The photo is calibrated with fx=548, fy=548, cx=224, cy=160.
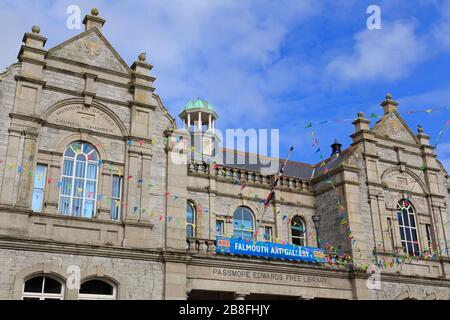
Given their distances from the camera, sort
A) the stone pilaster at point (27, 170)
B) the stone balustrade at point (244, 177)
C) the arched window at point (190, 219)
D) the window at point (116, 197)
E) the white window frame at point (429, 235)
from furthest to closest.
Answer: the white window frame at point (429, 235)
the stone balustrade at point (244, 177)
the arched window at point (190, 219)
the window at point (116, 197)
the stone pilaster at point (27, 170)

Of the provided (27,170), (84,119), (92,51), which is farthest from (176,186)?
(92,51)

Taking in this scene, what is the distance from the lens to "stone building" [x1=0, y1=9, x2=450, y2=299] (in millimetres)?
19672

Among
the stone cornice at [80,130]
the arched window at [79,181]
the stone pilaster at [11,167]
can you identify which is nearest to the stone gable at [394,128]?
the stone cornice at [80,130]

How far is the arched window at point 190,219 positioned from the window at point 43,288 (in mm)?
7505

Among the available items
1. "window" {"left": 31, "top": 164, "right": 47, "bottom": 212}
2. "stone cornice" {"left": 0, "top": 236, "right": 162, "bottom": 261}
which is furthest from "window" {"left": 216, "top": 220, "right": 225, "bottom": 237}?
"window" {"left": 31, "top": 164, "right": 47, "bottom": 212}

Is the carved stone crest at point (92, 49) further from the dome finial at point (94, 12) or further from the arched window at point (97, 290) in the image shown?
the arched window at point (97, 290)

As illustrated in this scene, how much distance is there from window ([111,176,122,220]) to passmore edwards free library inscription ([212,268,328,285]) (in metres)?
4.50

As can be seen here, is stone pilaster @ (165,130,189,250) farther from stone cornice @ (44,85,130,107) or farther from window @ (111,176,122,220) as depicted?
stone cornice @ (44,85,130,107)

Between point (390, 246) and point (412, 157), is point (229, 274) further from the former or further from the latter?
point (412, 157)

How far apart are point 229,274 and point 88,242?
588cm

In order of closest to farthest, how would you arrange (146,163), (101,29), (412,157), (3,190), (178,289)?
(3,190) < (178,289) < (146,163) < (101,29) < (412,157)

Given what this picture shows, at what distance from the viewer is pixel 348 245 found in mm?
26125

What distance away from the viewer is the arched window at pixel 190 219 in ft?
83.5
